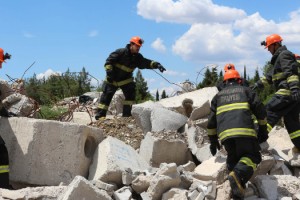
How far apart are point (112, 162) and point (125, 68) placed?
11.3 feet

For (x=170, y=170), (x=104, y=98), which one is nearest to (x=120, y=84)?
(x=104, y=98)

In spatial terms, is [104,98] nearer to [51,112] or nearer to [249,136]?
[51,112]

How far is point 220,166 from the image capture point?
5.74m

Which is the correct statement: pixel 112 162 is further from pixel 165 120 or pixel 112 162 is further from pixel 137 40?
pixel 137 40

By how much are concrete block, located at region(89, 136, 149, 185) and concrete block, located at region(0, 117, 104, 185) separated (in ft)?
0.83

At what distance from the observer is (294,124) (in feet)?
22.5

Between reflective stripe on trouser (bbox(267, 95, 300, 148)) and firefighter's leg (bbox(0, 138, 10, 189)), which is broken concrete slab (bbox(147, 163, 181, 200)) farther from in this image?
reflective stripe on trouser (bbox(267, 95, 300, 148))

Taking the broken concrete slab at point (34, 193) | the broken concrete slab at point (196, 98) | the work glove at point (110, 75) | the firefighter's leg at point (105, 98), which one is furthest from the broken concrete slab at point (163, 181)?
the firefighter's leg at point (105, 98)

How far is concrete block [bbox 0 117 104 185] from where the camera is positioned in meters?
5.73

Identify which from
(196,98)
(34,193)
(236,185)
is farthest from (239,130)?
(196,98)

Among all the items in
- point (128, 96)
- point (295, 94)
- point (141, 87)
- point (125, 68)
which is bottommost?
point (295, 94)

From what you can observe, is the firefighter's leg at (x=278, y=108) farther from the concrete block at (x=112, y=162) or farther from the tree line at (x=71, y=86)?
the tree line at (x=71, y=86)

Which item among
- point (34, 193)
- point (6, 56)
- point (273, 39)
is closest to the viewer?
point (34, 193)

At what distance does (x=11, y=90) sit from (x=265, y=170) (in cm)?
532
